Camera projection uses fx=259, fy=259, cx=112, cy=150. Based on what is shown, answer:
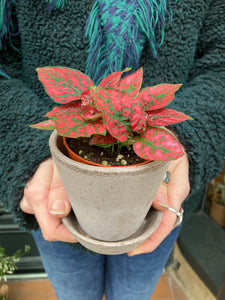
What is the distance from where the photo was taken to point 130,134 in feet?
0.92

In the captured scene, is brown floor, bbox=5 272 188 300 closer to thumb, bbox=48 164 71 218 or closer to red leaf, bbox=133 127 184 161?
thumb, bbox=48 164 71 218

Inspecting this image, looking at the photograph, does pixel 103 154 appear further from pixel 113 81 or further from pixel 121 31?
pixel 121 31

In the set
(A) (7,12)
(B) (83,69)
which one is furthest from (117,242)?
(A) (7,12)

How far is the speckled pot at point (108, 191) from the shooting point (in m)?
0.26

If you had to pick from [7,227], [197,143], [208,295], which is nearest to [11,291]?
[7,227]

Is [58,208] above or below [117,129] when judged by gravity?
below

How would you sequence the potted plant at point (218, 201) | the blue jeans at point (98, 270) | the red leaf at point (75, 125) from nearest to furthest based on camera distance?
the red leaf at point (75, 125) < the blue jeans at point (98, 270) < the potted plant at point (218, 201)

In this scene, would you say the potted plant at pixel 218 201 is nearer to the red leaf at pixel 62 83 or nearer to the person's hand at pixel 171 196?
the person's hand at pixel 171 196

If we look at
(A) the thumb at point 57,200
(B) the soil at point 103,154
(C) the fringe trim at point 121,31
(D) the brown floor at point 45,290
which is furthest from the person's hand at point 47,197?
(D) the brown floor at point 45,290

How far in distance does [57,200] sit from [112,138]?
0.14 meters

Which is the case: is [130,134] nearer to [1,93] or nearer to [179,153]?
[179,153]

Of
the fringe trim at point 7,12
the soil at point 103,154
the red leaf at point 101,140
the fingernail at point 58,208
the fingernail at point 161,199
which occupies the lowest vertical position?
the fingernail at point 58,208

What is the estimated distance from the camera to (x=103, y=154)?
30 cm

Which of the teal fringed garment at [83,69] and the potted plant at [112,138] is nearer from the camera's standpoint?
the potted plant at [112,138]
